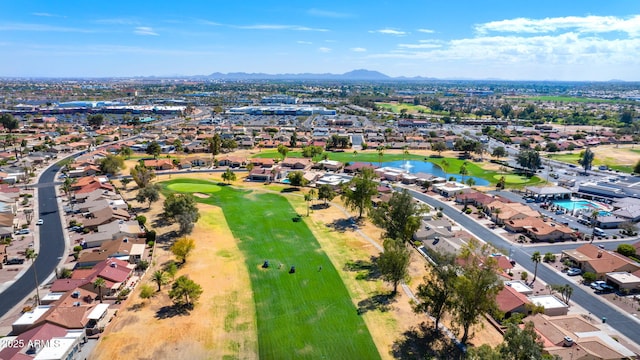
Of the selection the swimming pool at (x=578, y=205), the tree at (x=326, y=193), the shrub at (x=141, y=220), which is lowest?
the swimming pool at (x=578, y=205)

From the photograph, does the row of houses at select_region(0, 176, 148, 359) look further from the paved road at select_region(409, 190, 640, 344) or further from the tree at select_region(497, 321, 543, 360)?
the paved road at select_region(409, 190, 640, 344)

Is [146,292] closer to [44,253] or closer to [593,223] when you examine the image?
[44,253]

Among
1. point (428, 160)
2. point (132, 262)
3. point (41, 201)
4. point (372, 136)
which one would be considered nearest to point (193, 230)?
point (132, 262)

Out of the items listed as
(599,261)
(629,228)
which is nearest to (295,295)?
(599,261)

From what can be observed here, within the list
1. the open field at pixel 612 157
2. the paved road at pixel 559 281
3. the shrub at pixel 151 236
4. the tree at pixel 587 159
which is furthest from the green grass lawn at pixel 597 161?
the shrub at pixel 151 236

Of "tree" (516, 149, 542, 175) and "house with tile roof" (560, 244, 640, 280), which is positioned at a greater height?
"tree" (516, 149, 542, 175)

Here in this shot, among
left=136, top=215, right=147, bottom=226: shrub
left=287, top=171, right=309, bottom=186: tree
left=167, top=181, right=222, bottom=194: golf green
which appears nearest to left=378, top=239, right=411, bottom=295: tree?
left=136, top=215, right=147, bottom=226: shrub

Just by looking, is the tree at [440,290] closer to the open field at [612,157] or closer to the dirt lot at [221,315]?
the dirt lot at [221,315]
